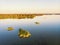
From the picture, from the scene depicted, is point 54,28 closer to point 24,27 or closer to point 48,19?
point 48,19

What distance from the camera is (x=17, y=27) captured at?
1189 millimetres

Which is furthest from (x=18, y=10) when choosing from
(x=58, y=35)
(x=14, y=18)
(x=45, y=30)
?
(x=58, y=35)

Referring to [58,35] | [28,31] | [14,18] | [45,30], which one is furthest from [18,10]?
[58,35]

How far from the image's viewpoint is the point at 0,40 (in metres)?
1.19

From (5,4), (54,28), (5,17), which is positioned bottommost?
(54,28)

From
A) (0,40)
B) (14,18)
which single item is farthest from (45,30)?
(0,40)

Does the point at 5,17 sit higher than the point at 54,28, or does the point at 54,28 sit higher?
the point at 5,17

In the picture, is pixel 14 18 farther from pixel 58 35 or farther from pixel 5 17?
pixel 58 35

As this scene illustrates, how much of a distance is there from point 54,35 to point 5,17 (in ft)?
1.66

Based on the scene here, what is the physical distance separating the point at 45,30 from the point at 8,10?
408mm

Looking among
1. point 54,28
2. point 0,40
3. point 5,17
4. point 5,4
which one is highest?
point 5,4

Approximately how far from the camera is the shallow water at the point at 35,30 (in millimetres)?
1184

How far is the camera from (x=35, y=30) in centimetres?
119

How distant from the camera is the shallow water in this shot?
118 cm
